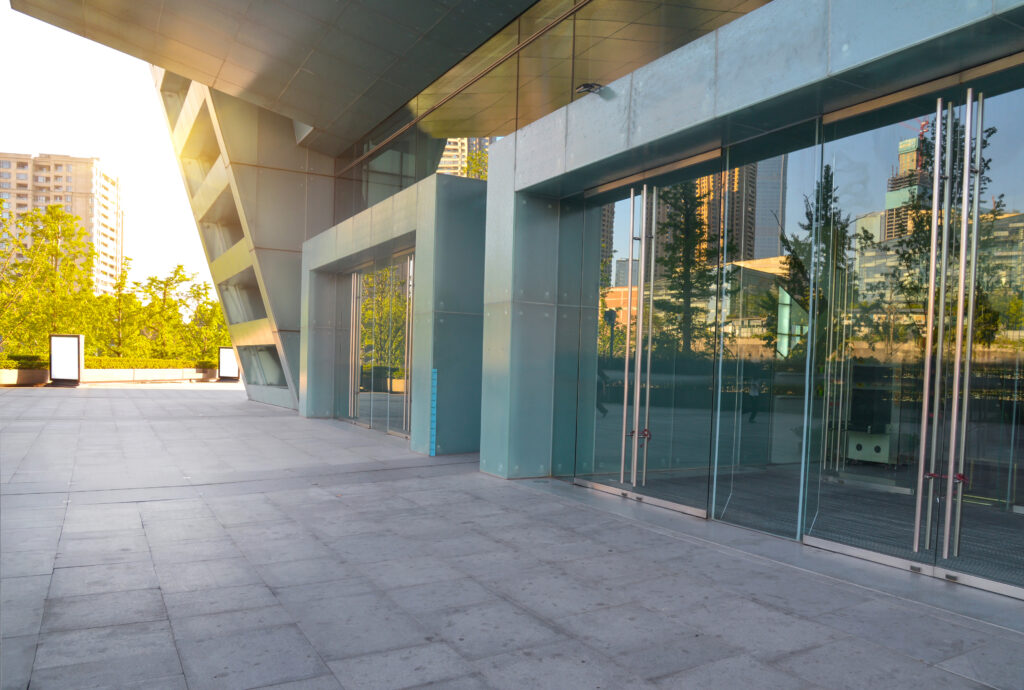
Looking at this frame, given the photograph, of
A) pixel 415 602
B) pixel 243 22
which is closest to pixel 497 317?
pixel 415 602

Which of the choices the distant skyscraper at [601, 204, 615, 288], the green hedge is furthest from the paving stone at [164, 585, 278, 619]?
the green hedge

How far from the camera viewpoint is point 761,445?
10.6 metres

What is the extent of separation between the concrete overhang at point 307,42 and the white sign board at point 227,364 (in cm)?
2294

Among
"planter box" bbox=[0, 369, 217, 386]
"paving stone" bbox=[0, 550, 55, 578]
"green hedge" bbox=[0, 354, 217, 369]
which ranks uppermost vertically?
"paving stone" bbox=[0, 550, 55, 578]

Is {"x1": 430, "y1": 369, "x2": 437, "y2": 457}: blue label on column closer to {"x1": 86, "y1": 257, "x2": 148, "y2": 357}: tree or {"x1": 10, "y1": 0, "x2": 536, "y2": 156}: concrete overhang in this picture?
{"x1": 10, "y1": 0, "x2": 536, "y2": 156}: concrete overhang

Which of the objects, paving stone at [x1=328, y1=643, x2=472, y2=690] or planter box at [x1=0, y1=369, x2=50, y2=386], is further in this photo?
planter box at [x1=0, y1=369, x2=50, y2=386]

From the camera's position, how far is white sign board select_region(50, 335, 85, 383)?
33531 mm

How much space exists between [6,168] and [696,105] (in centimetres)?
19152

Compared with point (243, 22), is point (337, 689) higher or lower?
lower

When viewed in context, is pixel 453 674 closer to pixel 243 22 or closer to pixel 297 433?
pixel 297 433

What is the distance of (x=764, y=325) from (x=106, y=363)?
1618 inches

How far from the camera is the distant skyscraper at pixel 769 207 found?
8711mm

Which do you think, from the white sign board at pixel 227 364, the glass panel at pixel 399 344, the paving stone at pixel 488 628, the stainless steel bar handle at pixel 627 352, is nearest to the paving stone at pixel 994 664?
the paving stone at pixel 488 628

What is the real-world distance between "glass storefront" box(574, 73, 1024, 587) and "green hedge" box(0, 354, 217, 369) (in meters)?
34.0
